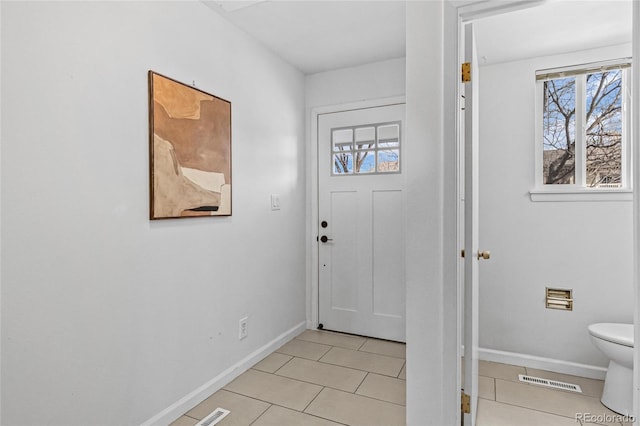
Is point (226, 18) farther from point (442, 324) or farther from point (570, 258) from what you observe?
point (570, 258)

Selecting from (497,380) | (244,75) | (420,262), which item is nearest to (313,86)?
(244,75)

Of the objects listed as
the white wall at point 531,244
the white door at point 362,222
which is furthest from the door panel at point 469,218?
the white door at point 362,222

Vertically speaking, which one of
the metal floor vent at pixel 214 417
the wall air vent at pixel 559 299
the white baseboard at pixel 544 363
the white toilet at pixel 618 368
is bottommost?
the metal floor vent at pixel 214 417

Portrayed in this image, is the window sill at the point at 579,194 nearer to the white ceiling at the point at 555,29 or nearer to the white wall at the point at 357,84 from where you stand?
the white ceiling at the point at 555,29

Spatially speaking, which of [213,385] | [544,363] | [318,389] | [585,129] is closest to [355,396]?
[318,389]

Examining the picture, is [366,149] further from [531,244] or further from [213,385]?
[213,385]

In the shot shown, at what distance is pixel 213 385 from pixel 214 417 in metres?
0.27

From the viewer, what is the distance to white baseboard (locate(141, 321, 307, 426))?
1848 millimetres

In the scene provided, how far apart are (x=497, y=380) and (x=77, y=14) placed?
9.98ft

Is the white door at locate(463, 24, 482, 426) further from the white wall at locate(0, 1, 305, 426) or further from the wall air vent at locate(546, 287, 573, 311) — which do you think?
the white wall at locate(0, 1, 305, 426)

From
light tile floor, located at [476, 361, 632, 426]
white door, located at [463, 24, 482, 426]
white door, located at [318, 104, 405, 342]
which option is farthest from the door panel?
white door, located at [318, 104, 405, 342]

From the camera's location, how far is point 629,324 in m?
2.26

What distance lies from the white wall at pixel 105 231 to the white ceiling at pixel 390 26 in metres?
0.27

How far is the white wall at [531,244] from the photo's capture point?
7.72 feet
